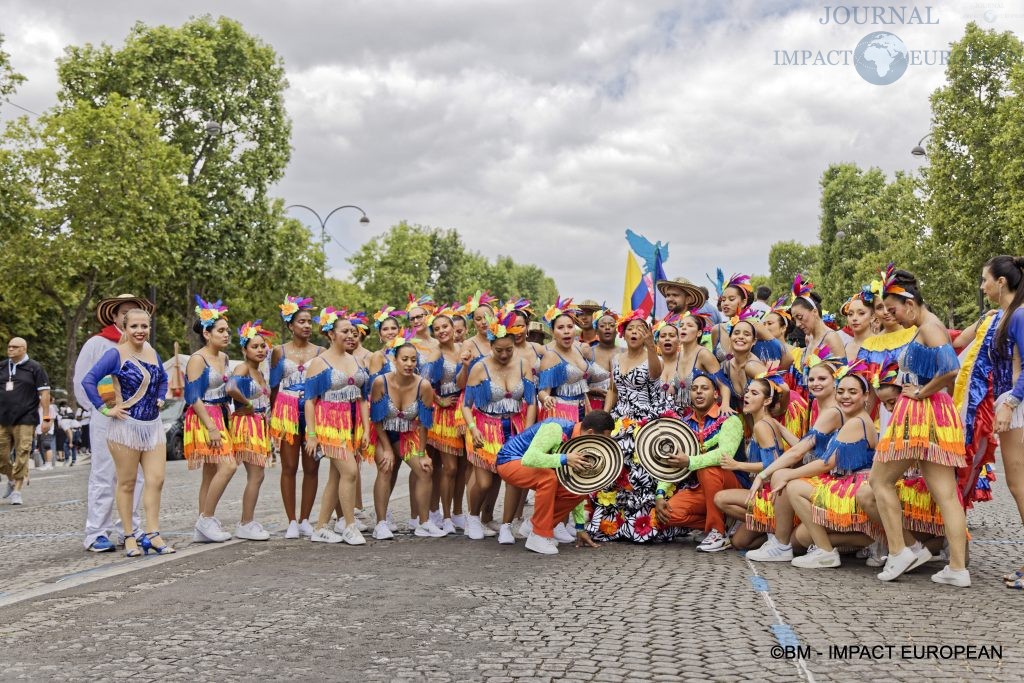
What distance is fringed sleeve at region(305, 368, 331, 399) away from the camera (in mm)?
8891

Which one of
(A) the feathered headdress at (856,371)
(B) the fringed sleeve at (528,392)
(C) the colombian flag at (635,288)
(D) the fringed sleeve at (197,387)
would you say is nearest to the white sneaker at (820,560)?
(A) the feathered headdress at (856,371)

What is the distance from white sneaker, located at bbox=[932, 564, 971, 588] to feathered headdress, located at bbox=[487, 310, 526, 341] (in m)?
4.02

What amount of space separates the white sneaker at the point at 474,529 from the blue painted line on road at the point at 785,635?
4.18 m

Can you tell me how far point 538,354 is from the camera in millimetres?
9867

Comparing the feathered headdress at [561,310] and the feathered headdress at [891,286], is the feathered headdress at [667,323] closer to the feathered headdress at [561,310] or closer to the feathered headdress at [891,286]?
the feathered headdress at [561,310]

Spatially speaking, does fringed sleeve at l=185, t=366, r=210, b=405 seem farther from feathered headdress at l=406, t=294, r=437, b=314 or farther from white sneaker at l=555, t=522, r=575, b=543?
white sneaker at l=555, t=522, r=575, b=543

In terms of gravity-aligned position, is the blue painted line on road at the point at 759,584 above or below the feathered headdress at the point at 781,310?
below

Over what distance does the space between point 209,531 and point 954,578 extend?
6.00 meters

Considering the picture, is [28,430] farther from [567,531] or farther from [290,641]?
[290,641]

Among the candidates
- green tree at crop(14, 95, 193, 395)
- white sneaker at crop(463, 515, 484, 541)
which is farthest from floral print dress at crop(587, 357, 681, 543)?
green tree at crop(14, 95, 193, 395)

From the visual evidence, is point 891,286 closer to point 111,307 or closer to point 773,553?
point 773,553

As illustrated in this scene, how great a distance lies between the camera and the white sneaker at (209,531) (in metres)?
9.01

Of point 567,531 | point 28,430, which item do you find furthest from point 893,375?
point 28,430

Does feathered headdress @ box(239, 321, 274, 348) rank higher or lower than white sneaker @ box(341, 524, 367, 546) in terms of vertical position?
higher
